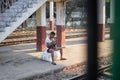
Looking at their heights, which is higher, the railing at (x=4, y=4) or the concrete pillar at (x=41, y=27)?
the railing at (x=4, y=4)

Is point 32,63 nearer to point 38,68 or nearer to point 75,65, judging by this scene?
point 38,68

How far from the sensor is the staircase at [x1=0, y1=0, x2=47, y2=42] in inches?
405

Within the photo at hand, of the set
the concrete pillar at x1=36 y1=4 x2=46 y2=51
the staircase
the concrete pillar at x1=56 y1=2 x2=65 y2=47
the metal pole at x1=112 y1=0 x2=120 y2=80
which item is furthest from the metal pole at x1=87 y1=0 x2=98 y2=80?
the concrete pillar at x1=56 y1=2 x2=65 y2=47

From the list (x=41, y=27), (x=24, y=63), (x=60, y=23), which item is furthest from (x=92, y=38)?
(x=60, y=23)

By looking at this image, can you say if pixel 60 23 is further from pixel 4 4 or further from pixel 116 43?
pixel 116 43

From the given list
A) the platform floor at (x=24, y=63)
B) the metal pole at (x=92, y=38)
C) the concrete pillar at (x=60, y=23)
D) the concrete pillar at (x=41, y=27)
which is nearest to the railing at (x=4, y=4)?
the concrete pillar at (x=41, y=27)

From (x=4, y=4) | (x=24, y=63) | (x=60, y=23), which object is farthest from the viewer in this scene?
(x=60, y=23)

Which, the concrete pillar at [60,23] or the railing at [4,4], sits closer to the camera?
the railing at [4,4]

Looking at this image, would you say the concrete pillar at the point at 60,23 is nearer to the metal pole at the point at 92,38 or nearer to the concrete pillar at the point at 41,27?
the concrete pillar at the point at 41,27

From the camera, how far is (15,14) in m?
10.8

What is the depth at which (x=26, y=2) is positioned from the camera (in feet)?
37.2

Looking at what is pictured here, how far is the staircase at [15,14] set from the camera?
10.3 meters

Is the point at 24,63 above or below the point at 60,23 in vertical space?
below

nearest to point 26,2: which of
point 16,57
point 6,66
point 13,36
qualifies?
point 16,57
